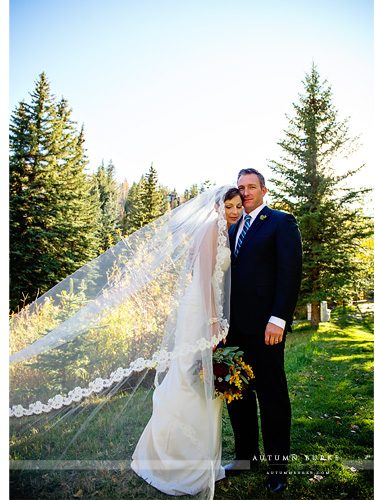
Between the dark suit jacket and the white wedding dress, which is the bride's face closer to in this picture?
the dark suit jacket

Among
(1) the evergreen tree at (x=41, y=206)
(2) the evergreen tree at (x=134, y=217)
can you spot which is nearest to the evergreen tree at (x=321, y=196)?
(2) the evergreen tree at (x=134, y=217)

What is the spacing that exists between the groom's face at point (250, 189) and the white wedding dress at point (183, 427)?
81cm

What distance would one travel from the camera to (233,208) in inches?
104

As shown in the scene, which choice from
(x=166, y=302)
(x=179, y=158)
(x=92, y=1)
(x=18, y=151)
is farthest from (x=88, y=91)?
(x=18, y=151)

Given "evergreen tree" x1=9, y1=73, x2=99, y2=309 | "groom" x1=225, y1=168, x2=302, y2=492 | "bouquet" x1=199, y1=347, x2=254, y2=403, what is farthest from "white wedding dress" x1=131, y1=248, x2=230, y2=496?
"evergreen tree" x1=9, y1=73, x2=99, y2=309

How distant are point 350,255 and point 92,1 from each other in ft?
32.0

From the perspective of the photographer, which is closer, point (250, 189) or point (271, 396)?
point (271, 396)

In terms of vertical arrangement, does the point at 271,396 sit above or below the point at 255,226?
below

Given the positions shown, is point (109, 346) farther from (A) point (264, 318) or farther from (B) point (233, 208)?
(B) point (233, 208)

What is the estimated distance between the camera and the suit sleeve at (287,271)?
2389 millimetres

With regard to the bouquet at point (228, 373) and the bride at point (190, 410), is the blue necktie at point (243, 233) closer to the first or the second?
the bride at point (190, 410)

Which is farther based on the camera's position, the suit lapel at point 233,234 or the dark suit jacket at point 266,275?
the suit lapel at point 233,234

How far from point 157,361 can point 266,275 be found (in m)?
1.06

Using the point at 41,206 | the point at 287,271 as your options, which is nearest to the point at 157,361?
the point at 287,271
